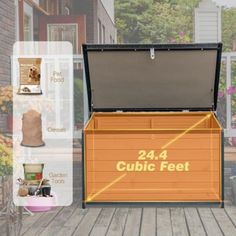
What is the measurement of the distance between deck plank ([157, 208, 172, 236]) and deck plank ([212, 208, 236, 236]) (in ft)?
2.05

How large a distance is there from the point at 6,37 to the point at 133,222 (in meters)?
3.76

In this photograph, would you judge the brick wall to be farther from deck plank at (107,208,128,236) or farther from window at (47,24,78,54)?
window at (47,24,78,54)

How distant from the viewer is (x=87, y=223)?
24.1 feet

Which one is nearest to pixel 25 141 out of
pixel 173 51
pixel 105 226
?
pixel 105 226

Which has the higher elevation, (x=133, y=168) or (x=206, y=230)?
(x=133, y=168)

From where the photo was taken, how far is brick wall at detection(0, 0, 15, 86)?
896 centimetres

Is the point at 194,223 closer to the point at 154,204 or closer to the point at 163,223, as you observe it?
the point at 163,223

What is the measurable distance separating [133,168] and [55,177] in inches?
241

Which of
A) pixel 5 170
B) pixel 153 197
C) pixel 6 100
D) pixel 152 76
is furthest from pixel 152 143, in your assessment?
pixel 6 100

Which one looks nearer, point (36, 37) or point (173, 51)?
point (173, 51)

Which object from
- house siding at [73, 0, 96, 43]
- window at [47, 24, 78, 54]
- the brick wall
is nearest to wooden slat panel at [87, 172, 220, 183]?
the brick wall

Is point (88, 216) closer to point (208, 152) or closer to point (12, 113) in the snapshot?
point (12, 113)

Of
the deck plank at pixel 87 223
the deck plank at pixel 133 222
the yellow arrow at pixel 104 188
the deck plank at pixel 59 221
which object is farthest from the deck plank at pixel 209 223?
the yellow arrow at pixel 104 188

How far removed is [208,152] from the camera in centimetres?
307
